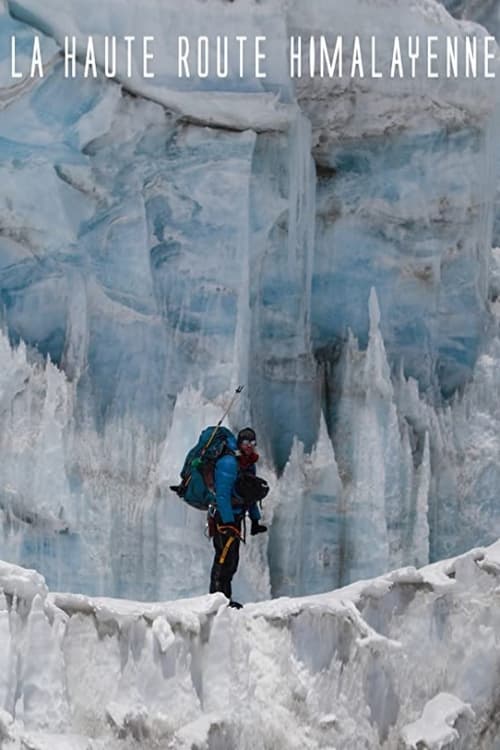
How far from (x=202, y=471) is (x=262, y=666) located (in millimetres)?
1742

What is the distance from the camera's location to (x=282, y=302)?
1162 cm

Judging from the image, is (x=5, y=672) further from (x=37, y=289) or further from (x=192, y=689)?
(x=37, y=289)

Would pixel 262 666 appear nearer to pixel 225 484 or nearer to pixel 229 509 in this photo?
pixel 229 509

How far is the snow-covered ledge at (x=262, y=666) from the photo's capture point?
7.37 meters

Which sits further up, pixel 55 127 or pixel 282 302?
pixel 55 127

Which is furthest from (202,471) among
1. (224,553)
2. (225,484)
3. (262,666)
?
(262,666)

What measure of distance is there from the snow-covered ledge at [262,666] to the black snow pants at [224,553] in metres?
0.68

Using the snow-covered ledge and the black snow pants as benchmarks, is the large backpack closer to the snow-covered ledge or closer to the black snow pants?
the black snow pants

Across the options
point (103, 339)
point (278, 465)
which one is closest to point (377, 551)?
point (278, 465)

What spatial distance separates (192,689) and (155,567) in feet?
10.5

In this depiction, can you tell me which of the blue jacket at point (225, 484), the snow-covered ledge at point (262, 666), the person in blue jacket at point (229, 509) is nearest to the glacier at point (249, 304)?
the person in blue jacket at point (229, 509)

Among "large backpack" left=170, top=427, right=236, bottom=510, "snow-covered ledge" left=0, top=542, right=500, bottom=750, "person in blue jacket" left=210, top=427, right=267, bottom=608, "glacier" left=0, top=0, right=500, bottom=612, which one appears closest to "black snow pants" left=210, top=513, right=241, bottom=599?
"person in blue jacket" left=210, top=427, right=267, bottom=608

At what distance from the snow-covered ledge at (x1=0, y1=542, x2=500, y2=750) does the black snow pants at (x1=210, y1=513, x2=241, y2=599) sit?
675mm

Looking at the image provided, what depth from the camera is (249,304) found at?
1141 cm
